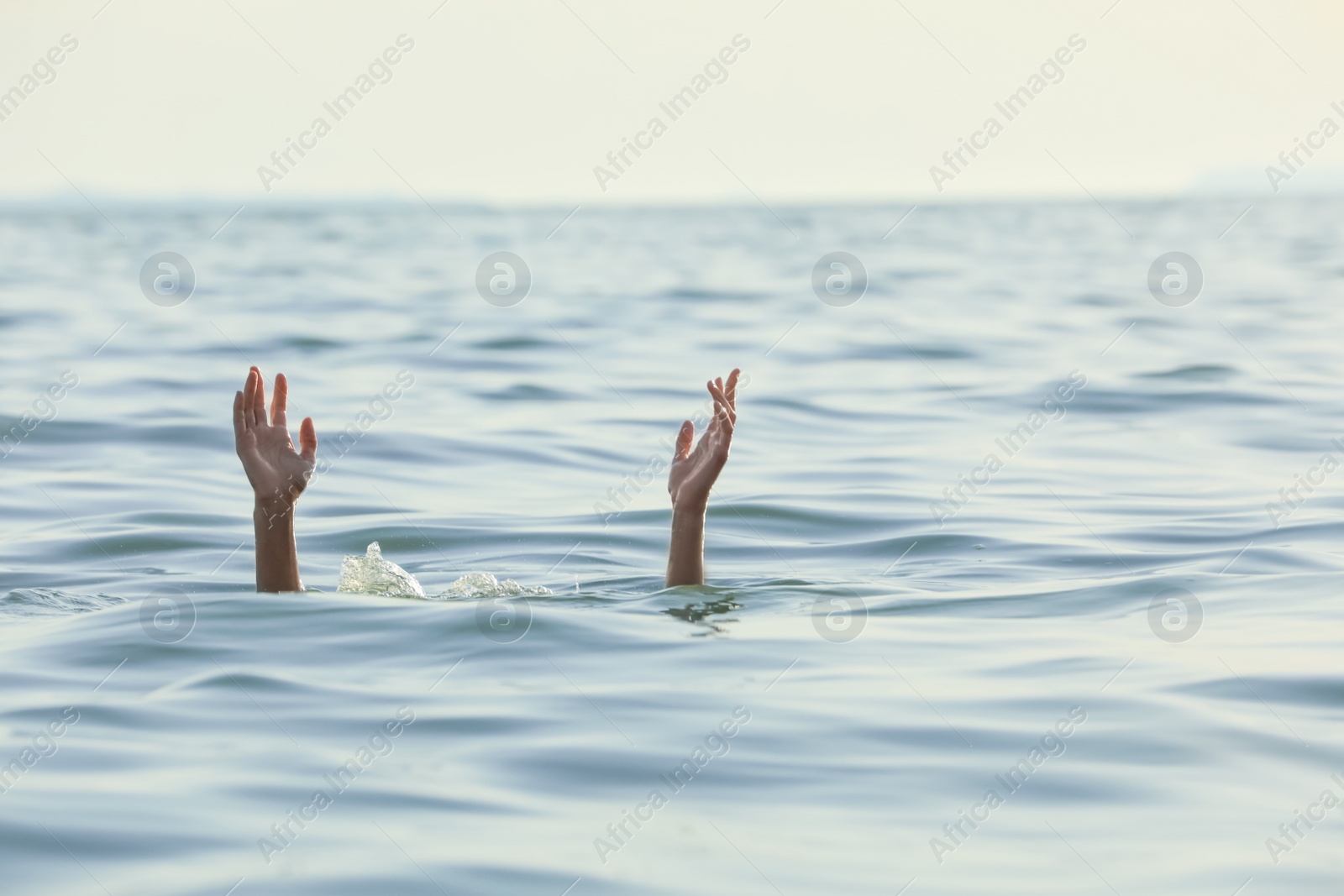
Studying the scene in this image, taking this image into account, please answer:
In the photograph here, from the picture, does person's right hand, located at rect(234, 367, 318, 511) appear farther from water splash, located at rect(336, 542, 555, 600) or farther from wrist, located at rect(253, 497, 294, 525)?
water splash, located at rect(336, 542, 555, 600)

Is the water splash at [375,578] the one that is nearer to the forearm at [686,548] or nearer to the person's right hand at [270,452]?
the person's right hand at [270,452]

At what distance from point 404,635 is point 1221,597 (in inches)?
159

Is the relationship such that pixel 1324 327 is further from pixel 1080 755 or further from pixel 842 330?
pixel 1080 755

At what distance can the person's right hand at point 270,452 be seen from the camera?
265 inches

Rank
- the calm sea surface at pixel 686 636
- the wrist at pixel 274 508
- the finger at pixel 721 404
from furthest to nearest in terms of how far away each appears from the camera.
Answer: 1. the finger at pixel 721 404
2. the wrist at pixel 274 508
3. the calm sea surface at pixel 686 636

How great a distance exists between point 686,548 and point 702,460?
466mm

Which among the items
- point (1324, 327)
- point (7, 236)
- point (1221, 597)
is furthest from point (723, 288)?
point (7, 236)

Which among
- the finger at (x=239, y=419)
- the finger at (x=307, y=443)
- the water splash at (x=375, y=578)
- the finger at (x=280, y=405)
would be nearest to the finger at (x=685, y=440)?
the water splash at (x=375, y=578)

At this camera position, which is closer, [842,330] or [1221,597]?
[1221,597]

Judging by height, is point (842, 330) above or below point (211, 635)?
above

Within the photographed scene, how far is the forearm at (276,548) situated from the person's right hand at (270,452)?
0.03 m

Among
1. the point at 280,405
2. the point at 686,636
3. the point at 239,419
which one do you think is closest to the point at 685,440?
the point at 686,636

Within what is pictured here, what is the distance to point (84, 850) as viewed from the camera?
437 centimetres

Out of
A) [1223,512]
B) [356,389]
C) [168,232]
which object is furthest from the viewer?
[168,232]
